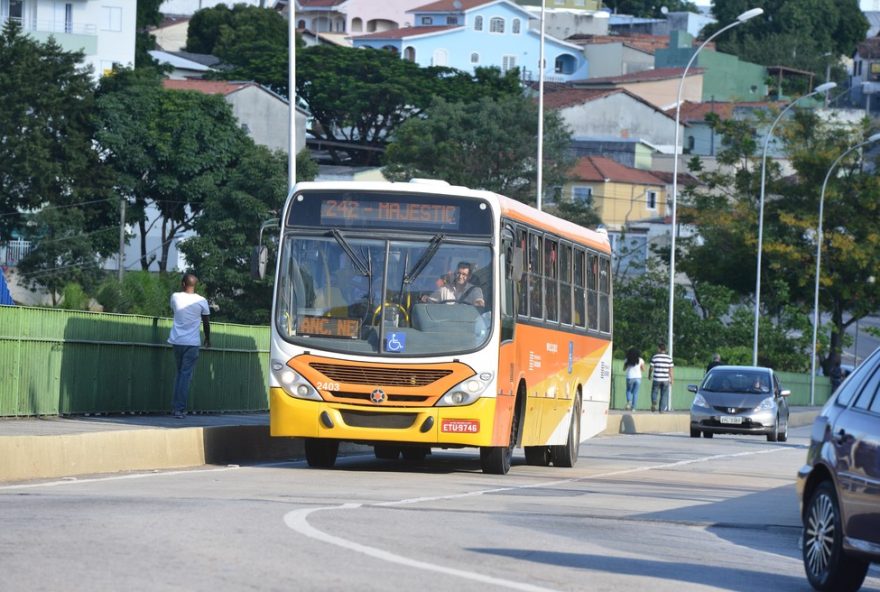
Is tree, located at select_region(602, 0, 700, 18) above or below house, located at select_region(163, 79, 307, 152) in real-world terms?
above

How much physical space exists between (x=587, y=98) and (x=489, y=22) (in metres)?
30.2

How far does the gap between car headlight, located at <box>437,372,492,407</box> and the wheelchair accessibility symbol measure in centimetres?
66

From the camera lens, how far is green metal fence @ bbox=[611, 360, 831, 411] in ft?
165

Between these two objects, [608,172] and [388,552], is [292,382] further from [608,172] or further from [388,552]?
[608,172]

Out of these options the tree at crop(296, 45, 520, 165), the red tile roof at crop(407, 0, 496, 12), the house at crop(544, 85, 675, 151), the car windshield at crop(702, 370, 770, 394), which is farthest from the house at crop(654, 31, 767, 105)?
the car windshield at crop(702, 370, 770, 394)

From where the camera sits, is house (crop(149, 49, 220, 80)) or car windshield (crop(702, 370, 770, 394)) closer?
car windshield (crop(702, 370, 770, 394))

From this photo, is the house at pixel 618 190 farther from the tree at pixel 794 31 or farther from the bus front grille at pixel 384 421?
the bus front grille at pixel 384 421

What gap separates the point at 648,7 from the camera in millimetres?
180750

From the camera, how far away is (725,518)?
15.6m

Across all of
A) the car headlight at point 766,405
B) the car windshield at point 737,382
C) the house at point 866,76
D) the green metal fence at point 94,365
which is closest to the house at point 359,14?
the house at point 866,76

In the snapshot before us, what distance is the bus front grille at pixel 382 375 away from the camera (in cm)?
1853

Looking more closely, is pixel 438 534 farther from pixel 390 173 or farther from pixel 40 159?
pixel 390 173

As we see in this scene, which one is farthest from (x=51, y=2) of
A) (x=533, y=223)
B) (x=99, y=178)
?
(x=533, y=223)

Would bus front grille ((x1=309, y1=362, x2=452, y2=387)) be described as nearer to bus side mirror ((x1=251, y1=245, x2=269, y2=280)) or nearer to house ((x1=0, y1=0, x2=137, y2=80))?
A: bus side mirror ((x1=251, y1=245, x2=269, y2=280))
